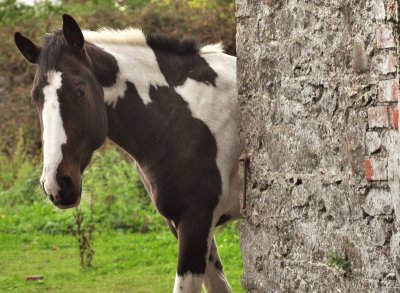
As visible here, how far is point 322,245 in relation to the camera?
4.90 metres

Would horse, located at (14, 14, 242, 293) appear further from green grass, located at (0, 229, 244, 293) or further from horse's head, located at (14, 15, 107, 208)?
green grass, located at (0, 229, 244, 293)

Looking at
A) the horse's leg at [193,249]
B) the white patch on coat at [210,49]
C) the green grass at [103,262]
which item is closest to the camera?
the horse's leg at [193,249]

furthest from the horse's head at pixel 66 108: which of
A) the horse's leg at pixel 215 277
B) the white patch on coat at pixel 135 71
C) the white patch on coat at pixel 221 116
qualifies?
the horse's leg at pixel 215 277

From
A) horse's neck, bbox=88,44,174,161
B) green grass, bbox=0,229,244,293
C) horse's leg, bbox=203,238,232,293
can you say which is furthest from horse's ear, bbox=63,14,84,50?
green grass, bbox=0,229,244,293

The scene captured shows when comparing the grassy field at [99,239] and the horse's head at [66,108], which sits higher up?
the horse's head at [66,108]

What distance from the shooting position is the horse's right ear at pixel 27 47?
5.45 meters

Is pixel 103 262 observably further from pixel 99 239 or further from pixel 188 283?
pixel 188 283

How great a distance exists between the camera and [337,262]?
15.5 feet

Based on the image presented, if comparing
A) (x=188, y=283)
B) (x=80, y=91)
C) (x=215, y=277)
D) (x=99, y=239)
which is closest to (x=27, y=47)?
(x=80, y=91)

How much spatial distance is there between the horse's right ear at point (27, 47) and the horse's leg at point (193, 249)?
1.20m

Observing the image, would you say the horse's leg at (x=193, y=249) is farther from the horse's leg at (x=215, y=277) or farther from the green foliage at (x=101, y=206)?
the green foliage at (x=101, y=206)

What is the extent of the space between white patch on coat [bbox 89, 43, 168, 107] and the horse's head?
17cm

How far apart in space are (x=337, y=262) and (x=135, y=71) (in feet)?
5.80

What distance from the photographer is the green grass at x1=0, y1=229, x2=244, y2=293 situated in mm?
8531
